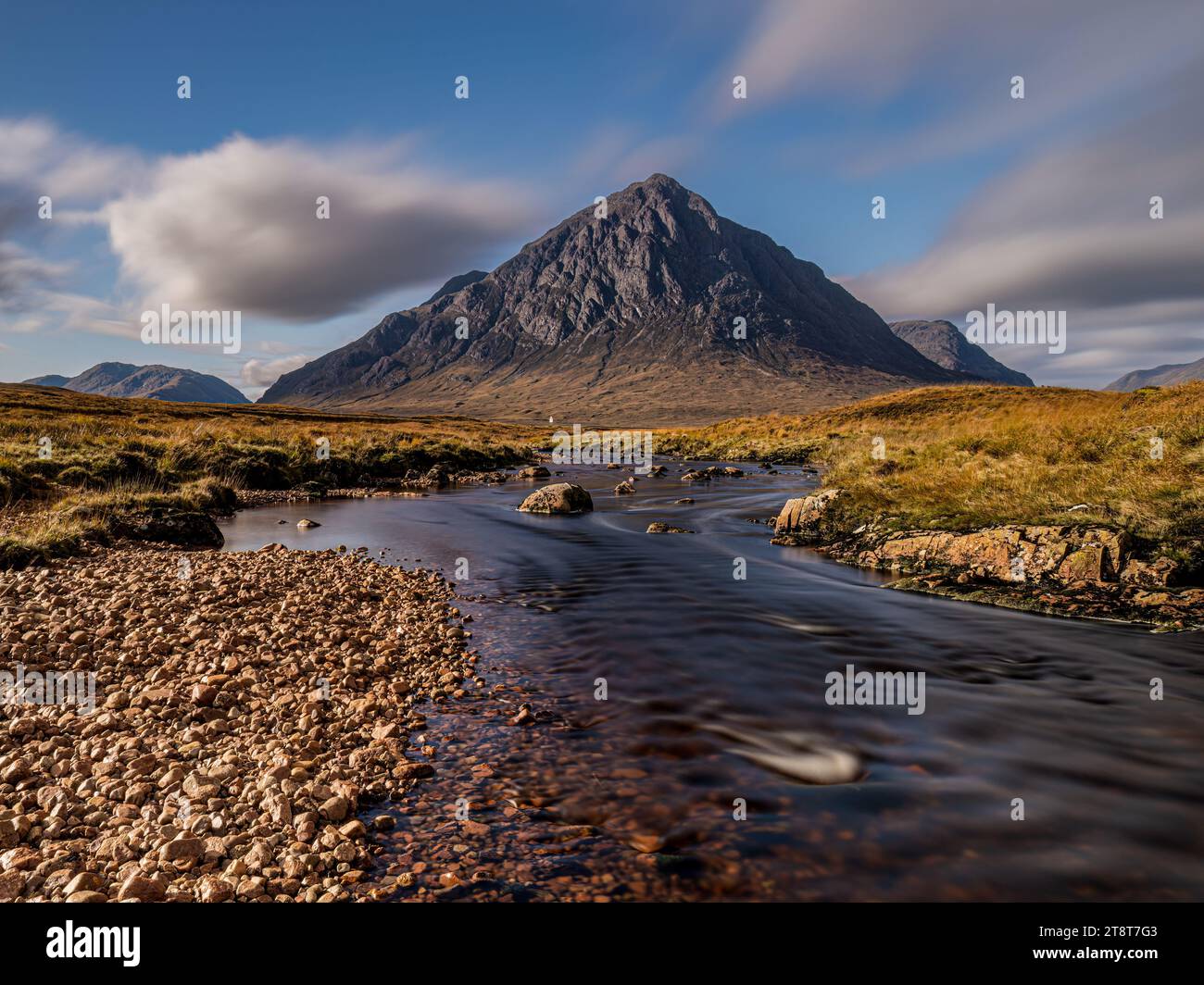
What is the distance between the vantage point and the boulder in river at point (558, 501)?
26375mm

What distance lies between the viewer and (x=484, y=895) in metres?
4.25

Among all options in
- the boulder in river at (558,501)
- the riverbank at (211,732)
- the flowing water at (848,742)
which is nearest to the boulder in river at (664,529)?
the boulder in river at (558,501)

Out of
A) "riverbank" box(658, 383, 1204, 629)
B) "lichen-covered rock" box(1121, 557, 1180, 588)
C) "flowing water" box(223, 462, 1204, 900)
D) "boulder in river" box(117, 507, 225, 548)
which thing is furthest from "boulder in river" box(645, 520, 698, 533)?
"boulder in river" box(117, 507, 225, 548)

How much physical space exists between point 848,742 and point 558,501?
66.7 feet

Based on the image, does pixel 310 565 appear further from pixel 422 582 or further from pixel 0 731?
pixel 0 731

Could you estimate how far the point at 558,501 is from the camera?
26.5 metres

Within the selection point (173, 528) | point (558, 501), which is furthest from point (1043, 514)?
point (173, 528)

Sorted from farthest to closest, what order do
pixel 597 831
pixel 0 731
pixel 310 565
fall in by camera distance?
1. pixel 310 565
2. pixel 0 731
3. pixel 597 831

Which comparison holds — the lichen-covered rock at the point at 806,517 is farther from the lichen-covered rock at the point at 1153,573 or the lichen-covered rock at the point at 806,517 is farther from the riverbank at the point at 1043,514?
the lichen-covered rock at the point at 1153,573

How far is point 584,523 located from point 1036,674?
652 inches

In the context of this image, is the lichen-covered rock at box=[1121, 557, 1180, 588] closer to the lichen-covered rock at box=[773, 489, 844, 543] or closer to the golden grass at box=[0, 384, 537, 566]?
the lichen-covered rock at box=[773, 489, 844, 543]

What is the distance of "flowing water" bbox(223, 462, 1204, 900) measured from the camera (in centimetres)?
481
